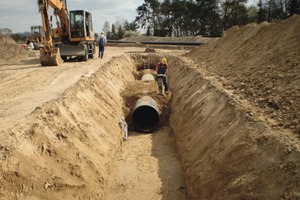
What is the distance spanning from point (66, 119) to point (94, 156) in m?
1.22

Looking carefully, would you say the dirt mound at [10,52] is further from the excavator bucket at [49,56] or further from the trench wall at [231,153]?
the trench wall at [231,153]

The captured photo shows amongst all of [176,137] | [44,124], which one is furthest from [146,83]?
[44,124]

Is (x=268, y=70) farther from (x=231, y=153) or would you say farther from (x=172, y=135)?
(x=172, y=135)

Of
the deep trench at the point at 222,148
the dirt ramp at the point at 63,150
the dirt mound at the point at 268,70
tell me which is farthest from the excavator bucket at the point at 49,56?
the deep trench at the point at 222,148

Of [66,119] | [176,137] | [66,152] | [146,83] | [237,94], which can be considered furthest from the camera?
[146,83]

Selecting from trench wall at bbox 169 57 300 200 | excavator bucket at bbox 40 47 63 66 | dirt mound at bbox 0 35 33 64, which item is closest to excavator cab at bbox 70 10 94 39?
excavator bucket at bbox 40 47 63 66

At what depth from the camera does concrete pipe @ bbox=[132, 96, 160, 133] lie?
517 inches

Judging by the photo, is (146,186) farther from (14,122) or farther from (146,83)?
(146,83)

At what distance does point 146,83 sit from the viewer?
16.9 meters

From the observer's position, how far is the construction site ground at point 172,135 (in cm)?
577

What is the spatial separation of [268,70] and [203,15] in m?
45.3

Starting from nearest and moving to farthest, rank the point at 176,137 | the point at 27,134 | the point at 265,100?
1. the point at 27,134
2. the point at 265,100
3. the point at 176,137

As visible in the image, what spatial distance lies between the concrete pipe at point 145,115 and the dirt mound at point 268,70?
8.88ft

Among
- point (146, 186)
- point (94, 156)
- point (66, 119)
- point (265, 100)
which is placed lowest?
point (146, 186)
